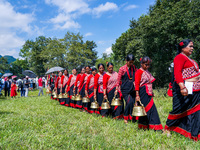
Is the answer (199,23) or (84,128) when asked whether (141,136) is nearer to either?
(84,128)

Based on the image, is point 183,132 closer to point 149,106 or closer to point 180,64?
point 149,106

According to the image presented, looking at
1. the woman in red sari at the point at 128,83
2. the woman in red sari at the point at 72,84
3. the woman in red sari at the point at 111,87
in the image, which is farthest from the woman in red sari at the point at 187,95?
the woman in red sari at the point at 72,84

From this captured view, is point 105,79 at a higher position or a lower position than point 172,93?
higher

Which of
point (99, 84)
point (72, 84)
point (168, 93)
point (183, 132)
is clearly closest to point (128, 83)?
point (168, 93)

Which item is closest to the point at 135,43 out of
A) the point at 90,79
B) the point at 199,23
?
the point at 199,23

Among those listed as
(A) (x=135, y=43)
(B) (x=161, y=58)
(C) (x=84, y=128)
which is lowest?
(C) (x=84, y=128)

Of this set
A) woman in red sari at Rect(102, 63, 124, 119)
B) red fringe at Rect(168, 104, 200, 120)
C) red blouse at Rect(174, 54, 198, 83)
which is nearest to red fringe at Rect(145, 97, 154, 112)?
red fringe at Rect(168, 104, 200, 120)

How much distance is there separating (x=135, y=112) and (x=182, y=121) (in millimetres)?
958

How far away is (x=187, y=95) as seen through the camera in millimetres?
3176

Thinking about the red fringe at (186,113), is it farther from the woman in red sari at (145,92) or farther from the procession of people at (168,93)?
the woman in red sari at (145,92)

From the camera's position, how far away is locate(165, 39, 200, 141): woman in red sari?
314 centimetres

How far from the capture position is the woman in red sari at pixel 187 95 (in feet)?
10.3

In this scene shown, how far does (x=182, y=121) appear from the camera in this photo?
3.37 metres

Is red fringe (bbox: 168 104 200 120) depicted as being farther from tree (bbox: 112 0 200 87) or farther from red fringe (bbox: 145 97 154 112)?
tree (bbox: 112 0 200 87)
